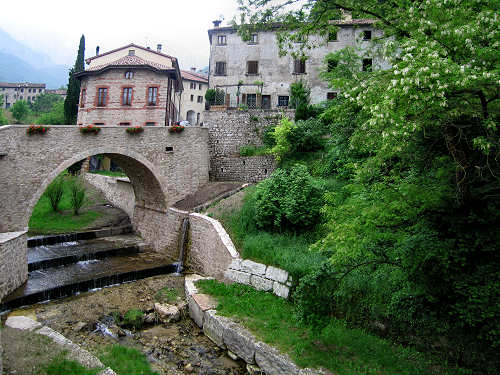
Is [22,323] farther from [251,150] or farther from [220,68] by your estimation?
[220,68]

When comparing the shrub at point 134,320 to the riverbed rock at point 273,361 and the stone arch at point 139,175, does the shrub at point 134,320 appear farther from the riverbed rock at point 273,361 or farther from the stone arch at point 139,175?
the stone arch at point 139,175

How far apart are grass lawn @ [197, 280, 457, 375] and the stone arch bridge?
25.9 feet

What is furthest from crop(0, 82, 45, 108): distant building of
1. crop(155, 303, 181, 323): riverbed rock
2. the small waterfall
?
crop(155, 303, 181, 323): riverbed rock

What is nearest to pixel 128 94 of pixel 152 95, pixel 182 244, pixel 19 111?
pixel 152 95

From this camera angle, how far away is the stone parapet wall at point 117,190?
22312mm

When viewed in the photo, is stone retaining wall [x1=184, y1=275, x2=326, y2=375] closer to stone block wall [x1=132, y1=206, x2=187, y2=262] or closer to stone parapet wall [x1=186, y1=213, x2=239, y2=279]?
stone parapet wall [x1=186, y1=213, x2=239, y2=279]

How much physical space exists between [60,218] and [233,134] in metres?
12.0

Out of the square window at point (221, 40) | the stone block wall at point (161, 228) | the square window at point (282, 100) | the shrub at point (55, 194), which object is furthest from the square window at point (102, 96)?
the square window at point (282, 100)

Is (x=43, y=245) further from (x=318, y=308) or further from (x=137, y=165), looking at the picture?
(x=318, y=308)

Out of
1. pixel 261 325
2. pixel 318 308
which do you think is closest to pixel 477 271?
pixel 318 308

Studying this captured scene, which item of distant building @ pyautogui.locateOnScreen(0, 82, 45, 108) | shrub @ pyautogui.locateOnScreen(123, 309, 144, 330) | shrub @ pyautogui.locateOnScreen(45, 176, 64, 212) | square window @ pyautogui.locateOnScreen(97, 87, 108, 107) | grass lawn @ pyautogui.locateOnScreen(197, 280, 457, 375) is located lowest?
shrub @ pyautogui.locateOnScreen(123, 309, 144, 330)

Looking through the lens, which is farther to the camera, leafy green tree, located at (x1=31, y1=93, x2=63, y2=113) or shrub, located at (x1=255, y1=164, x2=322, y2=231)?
leafy green tree, located at (x1=31, y1=93, x2=63, y2=113)

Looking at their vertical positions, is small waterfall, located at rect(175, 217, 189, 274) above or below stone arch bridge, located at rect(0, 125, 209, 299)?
below

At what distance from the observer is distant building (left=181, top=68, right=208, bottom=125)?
47875mm
